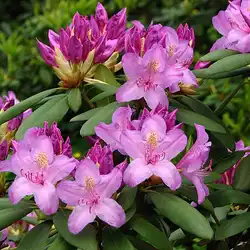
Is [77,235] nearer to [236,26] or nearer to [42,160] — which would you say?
[42,160]

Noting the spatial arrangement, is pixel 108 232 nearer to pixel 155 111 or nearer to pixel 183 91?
pixel 155 111

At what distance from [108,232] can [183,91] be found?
37cm

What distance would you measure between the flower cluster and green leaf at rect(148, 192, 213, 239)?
4 cm

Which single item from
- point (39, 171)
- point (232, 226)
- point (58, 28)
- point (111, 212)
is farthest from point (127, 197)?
point (58, 28)

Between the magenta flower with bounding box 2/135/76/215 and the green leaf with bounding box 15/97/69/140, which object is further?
the green leaf with bounding box 15/97/69/140

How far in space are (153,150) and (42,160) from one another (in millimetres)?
202

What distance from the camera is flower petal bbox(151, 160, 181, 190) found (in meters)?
1.24

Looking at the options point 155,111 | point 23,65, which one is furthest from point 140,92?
point 23,65

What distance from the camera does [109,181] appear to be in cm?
124

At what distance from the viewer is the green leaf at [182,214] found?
123 cm

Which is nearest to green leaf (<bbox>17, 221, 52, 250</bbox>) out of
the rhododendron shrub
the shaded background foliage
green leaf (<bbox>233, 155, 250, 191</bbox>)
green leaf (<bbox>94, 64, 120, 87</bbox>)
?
the rhododendron shrub

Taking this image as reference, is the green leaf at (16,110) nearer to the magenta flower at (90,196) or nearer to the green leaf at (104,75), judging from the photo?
the green leaf at (104,75)

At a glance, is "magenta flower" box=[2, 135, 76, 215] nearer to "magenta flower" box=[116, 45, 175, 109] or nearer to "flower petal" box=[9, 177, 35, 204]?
"flower petal" box=[9, 177, 35, 204]

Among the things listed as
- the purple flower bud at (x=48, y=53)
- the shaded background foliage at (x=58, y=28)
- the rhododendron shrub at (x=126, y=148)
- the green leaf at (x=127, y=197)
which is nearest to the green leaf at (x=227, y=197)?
the rhododendron shrub at (x=126, y=148)
